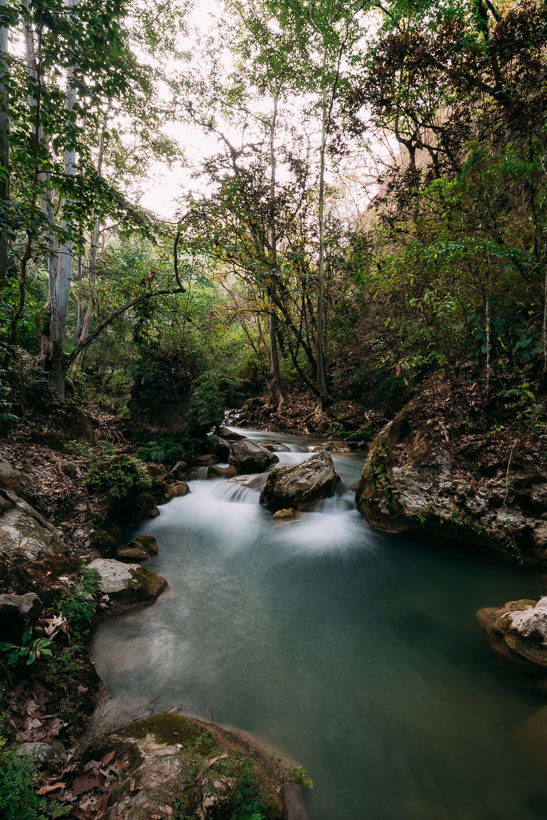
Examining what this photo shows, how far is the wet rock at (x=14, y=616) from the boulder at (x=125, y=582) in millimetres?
1335

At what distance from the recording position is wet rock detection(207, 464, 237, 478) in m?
8.41

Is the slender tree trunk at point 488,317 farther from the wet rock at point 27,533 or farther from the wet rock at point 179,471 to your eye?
the wet rock at point 179,471

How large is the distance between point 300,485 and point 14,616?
16.5 feet

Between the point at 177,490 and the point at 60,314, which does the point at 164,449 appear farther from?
the point at 60,314

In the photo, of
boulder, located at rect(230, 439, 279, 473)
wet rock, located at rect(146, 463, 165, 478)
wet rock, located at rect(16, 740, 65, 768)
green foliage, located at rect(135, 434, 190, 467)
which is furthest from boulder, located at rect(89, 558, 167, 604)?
boulder, located at rect(230, 439, 279, 473)

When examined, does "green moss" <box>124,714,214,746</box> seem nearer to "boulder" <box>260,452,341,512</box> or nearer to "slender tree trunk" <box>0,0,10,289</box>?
"boulder" <box>260,452,341,512</box>

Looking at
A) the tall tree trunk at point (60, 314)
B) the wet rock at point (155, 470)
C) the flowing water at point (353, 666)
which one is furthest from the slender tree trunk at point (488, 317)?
the tall tree trunk at point (60, 314)

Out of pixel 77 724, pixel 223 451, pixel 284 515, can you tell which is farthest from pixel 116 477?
pixel 223 451

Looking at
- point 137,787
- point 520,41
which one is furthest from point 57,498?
point 520,41

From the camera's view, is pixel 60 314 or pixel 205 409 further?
pixel 205 409

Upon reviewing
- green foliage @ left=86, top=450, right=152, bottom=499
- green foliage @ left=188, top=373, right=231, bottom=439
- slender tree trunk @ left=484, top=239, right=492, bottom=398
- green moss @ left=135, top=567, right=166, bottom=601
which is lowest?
green moss @ left=135, top=567, right=166, bottom=601

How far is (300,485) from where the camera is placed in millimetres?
6875

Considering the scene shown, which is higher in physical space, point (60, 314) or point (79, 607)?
point (60, 314)

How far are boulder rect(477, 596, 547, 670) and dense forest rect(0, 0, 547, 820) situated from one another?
0.03 meters
